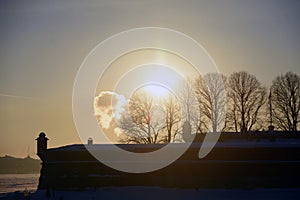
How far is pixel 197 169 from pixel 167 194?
379 cm

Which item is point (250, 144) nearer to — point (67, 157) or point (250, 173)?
point (250, 173)

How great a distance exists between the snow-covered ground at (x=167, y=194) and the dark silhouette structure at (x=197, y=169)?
3.08 ft

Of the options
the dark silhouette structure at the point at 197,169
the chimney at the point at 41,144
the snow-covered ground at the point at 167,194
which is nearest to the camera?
the snow-covered ground at the point at 167,194

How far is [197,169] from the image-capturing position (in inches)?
1635

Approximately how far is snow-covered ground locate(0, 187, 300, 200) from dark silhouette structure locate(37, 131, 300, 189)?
0.94 meters

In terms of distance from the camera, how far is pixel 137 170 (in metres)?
42.2

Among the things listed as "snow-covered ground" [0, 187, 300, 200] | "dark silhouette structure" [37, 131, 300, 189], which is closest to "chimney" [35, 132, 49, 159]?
"dark silhouette structure" [37, 131, 300, 189]

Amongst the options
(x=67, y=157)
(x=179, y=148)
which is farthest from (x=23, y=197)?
(x=179, y=148)

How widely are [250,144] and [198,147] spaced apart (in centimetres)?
414

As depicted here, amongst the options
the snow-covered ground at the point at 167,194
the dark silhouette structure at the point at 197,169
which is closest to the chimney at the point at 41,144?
the dark silhouette structure at the point at 197,169

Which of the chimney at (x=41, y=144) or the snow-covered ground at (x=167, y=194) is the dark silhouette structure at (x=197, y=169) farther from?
the snow-covered ground at (x=167, y=194)

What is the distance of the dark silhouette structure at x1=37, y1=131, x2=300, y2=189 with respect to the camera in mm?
40500

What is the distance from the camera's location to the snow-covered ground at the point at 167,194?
125 ft

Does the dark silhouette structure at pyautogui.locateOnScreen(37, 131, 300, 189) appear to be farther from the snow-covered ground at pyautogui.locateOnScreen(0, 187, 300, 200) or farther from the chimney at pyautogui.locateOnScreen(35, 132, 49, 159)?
the snow-covered ground at pyautogui.locateOnScreen(0, 187, 300, 200)
